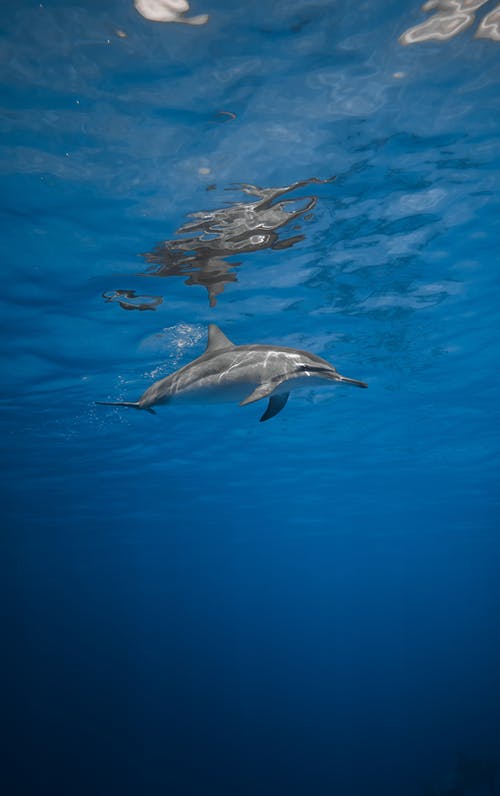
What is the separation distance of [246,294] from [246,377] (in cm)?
631

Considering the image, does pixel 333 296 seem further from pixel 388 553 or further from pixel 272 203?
pixel 388 553

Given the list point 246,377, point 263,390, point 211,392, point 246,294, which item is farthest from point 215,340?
point 246,294

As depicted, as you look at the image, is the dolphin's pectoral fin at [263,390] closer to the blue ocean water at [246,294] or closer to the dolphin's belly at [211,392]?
the dolphin's belly at [211,392]

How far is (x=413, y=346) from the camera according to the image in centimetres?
1636

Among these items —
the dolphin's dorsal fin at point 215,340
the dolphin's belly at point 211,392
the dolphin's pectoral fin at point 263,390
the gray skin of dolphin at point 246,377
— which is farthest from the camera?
the dolphin's dorsal fin at point 215,340

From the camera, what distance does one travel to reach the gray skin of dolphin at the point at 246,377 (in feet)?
21.9

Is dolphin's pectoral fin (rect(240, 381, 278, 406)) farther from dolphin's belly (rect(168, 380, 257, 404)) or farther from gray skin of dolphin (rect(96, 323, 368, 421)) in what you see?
dolphin's belly (rect(168, 380, 257, 404))

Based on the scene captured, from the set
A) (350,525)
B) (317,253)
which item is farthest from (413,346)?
(350,525)

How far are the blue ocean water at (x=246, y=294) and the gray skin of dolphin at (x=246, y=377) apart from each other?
3839 millimetres

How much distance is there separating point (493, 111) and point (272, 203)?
4.12 meters

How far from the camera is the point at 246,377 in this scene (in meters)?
7.15

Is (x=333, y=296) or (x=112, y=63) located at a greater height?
(x=112, y=63)

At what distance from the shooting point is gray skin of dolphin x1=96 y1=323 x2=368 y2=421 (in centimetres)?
668

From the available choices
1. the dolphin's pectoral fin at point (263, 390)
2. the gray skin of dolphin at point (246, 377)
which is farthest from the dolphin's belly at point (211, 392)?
the dolphin's pectoral fin at point (263, 390)
